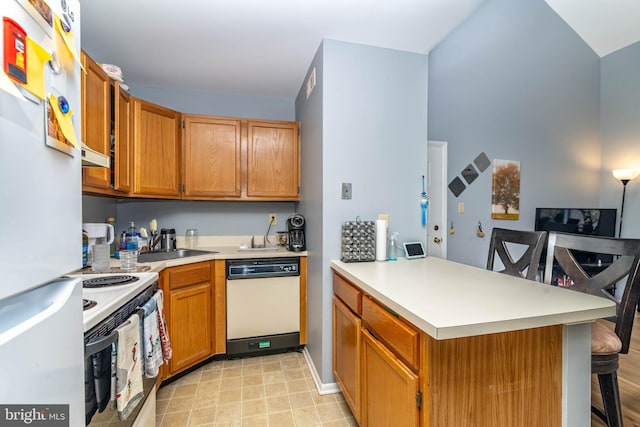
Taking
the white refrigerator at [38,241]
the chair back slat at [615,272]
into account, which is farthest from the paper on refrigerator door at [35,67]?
the chair back slat at [615,272]

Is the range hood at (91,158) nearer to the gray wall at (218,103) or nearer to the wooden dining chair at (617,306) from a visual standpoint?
the gray wall at (218,103)

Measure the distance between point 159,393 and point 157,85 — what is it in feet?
8.52

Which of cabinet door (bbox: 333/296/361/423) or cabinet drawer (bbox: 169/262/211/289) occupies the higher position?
cabinet drawer (bbox: 169/262/211/289)

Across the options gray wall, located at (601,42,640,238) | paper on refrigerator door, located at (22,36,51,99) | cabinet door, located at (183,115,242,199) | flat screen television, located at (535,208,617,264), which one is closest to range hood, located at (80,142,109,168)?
paper on refrigerator door, located at (22,36,51,99)

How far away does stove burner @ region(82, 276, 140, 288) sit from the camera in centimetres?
138

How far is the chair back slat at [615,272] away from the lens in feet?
3.99

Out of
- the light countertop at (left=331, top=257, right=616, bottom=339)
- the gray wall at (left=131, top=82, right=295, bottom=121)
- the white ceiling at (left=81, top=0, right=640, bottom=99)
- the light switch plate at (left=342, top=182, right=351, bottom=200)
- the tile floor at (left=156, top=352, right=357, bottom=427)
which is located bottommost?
the tile floor at (left=156, top=352, right=357, bottom=427)

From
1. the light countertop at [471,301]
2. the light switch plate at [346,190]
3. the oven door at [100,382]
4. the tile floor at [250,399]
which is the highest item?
the light switch plate at [346,190]

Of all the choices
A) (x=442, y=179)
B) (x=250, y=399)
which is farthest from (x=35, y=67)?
(x=442, y=179)

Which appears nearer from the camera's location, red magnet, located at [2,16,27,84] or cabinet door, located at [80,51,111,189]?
red magnet, located at [2,16,27,84]

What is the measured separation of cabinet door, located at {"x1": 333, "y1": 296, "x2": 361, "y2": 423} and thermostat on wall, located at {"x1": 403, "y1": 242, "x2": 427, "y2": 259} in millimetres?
573

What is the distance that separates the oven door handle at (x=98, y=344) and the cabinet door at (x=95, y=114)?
1016mm

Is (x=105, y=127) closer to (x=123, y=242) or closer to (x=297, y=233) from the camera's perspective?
(x=123, y=242)

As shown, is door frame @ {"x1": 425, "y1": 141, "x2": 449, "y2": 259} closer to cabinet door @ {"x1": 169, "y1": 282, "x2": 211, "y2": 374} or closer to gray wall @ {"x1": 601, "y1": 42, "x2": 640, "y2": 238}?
cabinet door @ {"x1": 169, "y1": 282, "x2": 211, "y2": 374}
